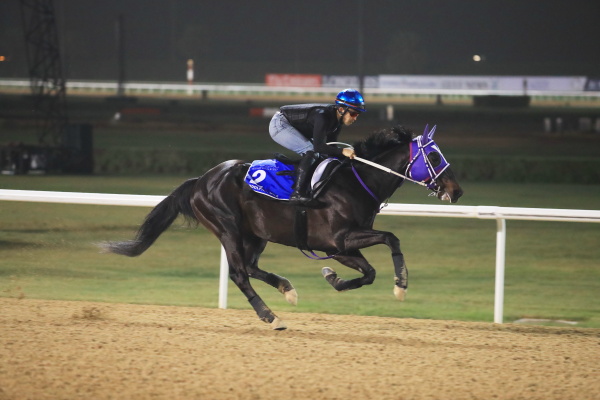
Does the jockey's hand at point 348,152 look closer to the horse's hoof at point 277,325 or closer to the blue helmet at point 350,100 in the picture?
the blue helmet at point 350,100

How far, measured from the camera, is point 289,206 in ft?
19.2

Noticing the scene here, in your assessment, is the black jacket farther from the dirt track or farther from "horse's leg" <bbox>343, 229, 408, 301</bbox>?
the dirt track

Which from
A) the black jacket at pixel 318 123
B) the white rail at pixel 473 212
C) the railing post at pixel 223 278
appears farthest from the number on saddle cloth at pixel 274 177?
the railing post at pixel 223 278

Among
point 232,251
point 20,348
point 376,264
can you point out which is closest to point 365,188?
point 232,251

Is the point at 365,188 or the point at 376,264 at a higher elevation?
the point at 365,188

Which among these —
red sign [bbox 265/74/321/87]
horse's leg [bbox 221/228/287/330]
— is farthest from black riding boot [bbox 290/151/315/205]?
red sign [bbox 265/74/321/87]

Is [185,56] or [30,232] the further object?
[185,56]

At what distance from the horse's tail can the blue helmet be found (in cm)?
130

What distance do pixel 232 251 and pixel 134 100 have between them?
30.5 m

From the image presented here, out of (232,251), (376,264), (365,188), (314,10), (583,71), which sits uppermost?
(314,10)

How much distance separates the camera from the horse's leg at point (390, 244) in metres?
5.36

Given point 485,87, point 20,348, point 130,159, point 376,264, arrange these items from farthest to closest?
point 485,87 < point 130,159 < point 376,264 < point 20,348

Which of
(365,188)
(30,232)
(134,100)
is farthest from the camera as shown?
(134,100)

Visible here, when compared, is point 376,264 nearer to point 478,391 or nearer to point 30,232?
point 30,232
